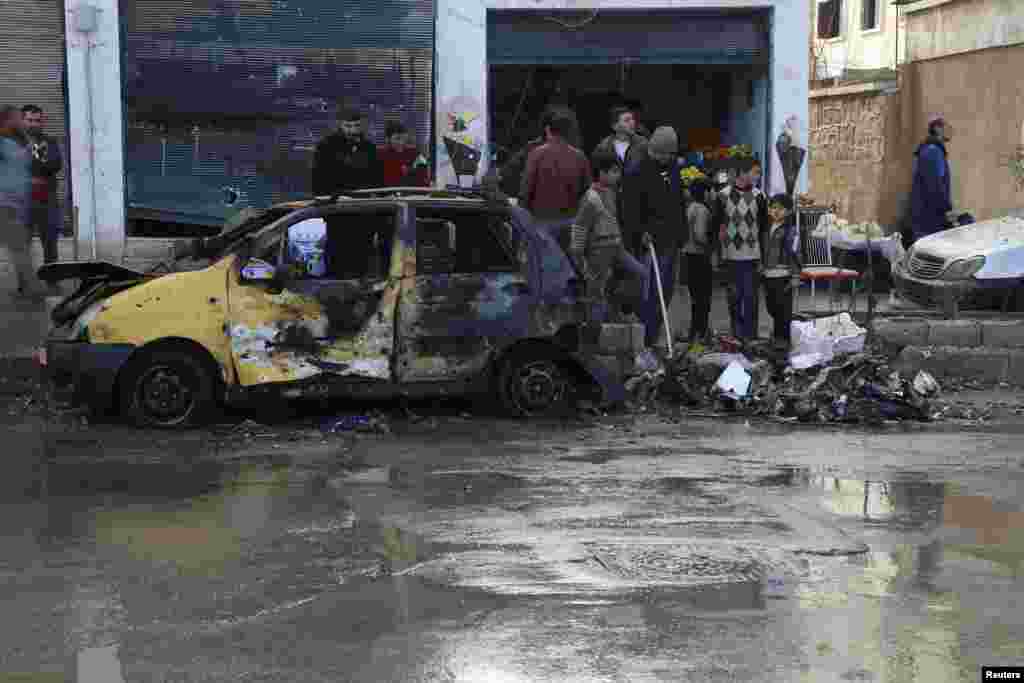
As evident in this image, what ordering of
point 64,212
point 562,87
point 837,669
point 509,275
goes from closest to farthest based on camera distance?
point 837,669, point 509,275, point 64,212, point 562,87

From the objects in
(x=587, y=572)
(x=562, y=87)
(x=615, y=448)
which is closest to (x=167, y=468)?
(x=615, y=448)

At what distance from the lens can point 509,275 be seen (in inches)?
464

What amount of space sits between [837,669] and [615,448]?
16.3 feet

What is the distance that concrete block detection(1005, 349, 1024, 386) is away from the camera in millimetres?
14008

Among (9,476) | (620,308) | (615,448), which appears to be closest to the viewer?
(9,476)

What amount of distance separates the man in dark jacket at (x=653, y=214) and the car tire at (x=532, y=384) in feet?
7.78

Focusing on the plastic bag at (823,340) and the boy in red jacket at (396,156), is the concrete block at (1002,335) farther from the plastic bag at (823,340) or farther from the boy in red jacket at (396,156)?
the boy in red jacket at (396,156)

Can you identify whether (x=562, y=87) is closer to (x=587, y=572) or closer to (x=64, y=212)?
(x=64, y=212)

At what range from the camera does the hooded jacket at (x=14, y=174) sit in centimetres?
1495

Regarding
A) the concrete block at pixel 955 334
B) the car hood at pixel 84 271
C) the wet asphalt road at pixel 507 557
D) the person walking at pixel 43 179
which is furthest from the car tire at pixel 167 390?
the concrete block at pixel 955 334

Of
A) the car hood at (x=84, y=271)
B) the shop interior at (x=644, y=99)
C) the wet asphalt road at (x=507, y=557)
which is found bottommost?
the wet asphalt road at (x=507, y=557)

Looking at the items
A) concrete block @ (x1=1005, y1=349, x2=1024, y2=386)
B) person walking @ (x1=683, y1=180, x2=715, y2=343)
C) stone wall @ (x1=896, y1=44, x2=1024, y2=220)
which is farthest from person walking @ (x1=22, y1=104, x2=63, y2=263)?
stone wall @ (x1=896, y1=44, x2=1024, y2=220)

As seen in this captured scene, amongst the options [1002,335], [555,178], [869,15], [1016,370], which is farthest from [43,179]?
[869,15]

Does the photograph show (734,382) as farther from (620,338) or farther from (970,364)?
(970,364)
